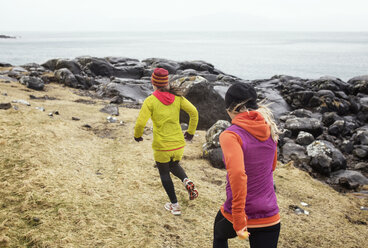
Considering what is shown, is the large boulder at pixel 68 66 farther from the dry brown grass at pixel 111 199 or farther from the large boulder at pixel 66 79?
the dry brown grass at pixel 111 199

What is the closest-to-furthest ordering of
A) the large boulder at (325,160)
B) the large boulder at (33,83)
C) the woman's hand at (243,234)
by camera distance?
the woman's hand at (243,234) → the large boulder at (325,160) → the large boulder at (33,83)

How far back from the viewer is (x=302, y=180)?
26.7 ft

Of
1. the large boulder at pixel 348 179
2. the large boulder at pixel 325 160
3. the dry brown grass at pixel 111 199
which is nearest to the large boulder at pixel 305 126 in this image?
the large boulder at pixel 325 160

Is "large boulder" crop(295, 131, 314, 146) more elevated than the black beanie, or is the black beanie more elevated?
the black beanie

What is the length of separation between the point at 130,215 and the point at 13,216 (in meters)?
1.81

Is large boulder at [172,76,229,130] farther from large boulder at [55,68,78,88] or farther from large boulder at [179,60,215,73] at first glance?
large boulder at [179,60,215,73]

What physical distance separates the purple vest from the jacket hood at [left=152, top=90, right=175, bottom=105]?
6.74ft

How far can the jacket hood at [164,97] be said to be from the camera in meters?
4.61

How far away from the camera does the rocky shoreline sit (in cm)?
995

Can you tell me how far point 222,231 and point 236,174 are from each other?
812 millimetres

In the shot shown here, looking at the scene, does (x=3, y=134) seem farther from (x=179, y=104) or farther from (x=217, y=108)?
(x=217, y=108)

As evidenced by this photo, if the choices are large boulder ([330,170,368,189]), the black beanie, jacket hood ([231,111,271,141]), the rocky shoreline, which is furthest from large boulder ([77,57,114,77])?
jacket hood ([231,111,271,141])

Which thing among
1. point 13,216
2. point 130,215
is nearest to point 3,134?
point 13,216

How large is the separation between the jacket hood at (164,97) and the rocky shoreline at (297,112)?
79cm
